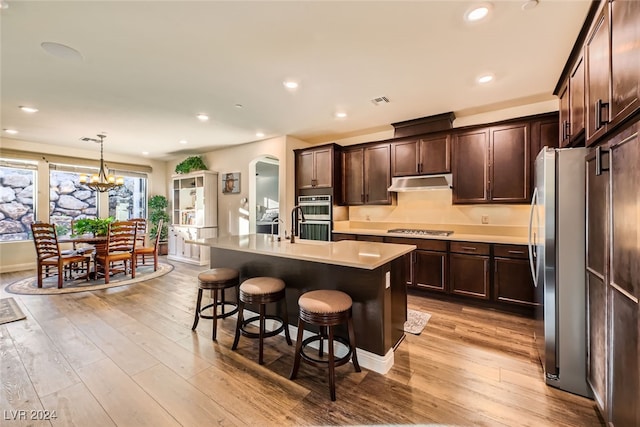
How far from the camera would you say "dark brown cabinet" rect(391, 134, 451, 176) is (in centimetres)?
388

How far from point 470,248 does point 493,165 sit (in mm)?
1156

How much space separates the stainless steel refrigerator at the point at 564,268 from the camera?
5.98 ft

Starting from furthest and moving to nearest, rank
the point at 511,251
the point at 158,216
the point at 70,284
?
the point at 158,216, the point at 70,284, the point at 511,251

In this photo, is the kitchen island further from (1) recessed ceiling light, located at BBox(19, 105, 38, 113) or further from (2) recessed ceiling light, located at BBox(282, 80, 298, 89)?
(1) recessed ceiling light, located at BBox(19, 105, 38, 113)

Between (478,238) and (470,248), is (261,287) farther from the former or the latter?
(478,238)

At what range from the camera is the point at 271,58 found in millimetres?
2445

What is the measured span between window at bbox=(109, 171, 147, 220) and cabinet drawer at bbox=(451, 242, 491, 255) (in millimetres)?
7496

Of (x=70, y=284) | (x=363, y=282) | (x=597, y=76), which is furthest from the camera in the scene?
(x=70, y=284)

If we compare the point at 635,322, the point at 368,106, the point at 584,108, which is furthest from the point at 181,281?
the point at 584,108

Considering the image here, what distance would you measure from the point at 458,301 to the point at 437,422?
234 centimetres

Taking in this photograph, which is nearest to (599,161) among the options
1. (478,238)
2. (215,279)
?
(478,238)

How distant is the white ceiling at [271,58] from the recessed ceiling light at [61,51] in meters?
0.05

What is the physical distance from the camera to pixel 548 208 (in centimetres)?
192

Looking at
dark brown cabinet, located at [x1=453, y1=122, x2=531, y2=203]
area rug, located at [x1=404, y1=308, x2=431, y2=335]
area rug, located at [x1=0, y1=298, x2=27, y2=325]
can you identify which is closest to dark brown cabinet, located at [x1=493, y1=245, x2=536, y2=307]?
dark brown cabinet, located at [x1=453, y1=122, x2=531, y2=203]
